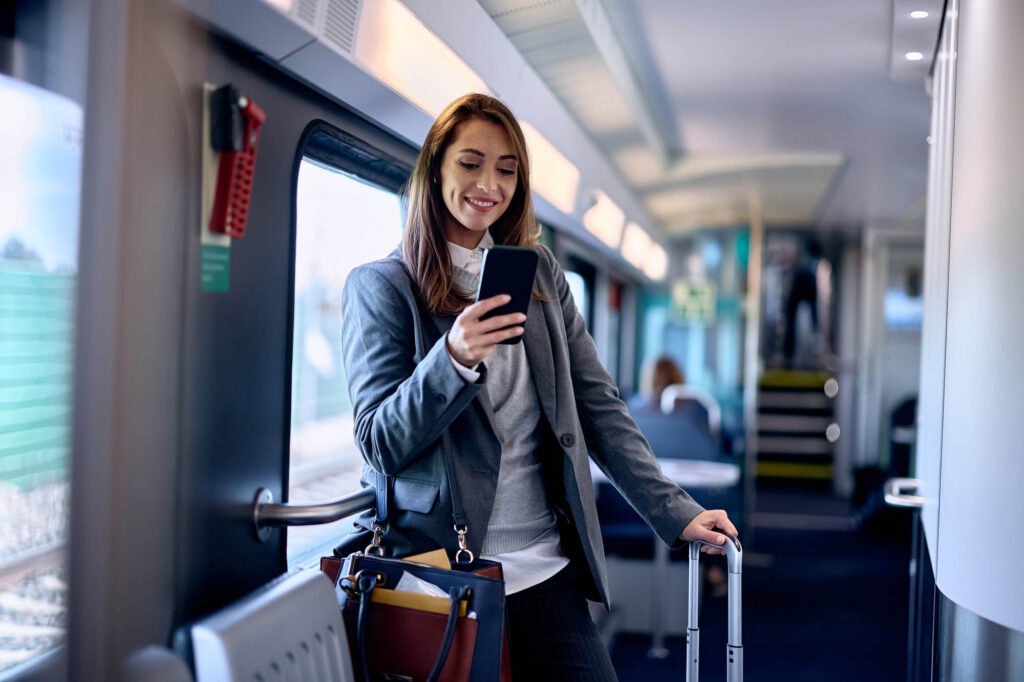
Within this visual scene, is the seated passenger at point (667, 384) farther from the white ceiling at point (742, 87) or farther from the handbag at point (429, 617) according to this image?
the handbag at point (429, 617)

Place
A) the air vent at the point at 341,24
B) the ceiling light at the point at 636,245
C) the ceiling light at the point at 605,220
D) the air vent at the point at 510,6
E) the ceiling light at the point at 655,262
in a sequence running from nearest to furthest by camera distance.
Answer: the air vent at the point at 341,24, the air vent at the point at 510,6, the ceiling light at the point at 605,220, the ceiling light at the point at 636,245, the ceiling light at the point at 655,262

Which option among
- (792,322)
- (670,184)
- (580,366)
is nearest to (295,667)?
(580,366)

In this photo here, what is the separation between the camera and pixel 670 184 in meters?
7.24

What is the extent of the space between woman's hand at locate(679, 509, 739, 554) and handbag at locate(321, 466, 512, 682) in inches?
18.2

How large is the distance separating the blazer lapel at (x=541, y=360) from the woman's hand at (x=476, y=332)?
0.24 meters

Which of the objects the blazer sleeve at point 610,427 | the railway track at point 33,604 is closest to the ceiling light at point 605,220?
the blazer sleeve at point 610,427

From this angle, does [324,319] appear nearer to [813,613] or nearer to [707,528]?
[707,528]

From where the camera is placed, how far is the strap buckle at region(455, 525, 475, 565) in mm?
1674

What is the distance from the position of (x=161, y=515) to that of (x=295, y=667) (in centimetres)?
34

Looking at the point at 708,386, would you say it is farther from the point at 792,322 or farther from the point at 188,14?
the point at 188,14

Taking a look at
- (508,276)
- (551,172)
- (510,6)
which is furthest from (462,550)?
(551,172)

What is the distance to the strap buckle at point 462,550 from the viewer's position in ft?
5.49

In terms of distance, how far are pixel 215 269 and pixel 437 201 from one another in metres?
0.46

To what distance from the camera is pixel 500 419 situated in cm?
178
